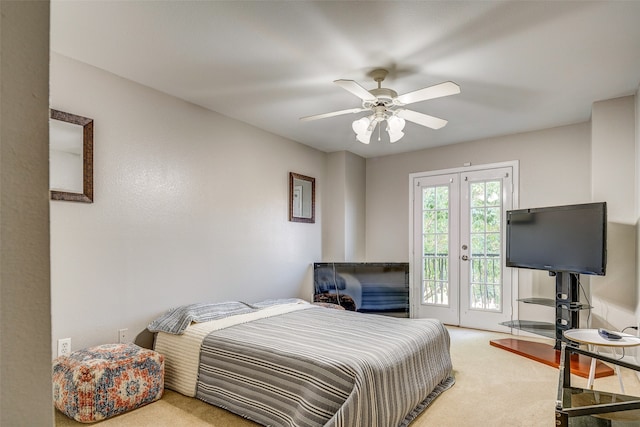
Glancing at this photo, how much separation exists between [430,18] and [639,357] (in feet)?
10.2

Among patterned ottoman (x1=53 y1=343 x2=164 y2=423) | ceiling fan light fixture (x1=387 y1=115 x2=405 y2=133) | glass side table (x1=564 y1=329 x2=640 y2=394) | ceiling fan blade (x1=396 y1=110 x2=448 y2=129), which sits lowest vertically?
patterned ottoman (x1=53 y1=343 x2=164 y2=423)

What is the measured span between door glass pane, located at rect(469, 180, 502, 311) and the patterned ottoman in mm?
3824

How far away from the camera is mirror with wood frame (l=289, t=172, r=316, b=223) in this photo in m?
4.66

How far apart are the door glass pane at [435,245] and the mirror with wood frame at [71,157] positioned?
4056mm

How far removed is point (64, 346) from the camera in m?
2.52

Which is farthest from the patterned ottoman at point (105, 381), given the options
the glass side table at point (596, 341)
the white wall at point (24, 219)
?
the glass side table at point (596, 341)

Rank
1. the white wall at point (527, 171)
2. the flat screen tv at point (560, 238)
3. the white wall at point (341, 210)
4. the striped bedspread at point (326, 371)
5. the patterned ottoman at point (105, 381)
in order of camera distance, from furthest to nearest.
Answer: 1. the white wall at point (341, 210)
2. the white wall at point (527, 171)
3. the flat screen tv at point (560, 238)
4. the patterned ottoman at point (105, 381)
5. the striped bedspread at point (326, 371)

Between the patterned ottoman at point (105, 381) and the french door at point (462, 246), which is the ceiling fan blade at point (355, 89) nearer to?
the patterned ottoman at point (105, 381)

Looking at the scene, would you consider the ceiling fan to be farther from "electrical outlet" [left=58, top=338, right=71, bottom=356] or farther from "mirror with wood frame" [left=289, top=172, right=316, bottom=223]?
"electrical outlet" [left=58, top=338, right=71, bottom=356]

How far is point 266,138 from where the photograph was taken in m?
4.35

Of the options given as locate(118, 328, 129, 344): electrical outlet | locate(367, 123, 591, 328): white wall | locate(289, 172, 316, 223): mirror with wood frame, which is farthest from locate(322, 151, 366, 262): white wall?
locate(118, 328, 129, 344): electrical outlet

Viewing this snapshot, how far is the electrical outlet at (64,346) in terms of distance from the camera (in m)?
2.50

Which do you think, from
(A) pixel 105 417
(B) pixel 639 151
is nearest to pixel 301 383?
(A) pixel 105 417

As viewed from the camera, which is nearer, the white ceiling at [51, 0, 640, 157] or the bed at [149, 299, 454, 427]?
the bed at [149, 299, 454, 427]
